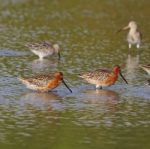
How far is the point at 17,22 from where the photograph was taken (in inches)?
1352

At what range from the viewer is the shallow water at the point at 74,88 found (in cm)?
1541

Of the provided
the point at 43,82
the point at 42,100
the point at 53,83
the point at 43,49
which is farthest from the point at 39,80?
the point at 43,49

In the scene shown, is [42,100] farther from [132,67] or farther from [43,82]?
[132,67]

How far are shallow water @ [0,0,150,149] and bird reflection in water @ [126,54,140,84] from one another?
0.03m

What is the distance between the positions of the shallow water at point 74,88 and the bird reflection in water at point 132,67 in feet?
0.10

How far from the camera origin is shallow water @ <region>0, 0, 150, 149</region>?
15414 millimetres

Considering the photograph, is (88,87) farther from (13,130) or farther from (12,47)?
(12,47)

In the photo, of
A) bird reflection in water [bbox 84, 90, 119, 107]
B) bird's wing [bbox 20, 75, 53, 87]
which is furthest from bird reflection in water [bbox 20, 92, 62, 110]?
bird reflection in water [bbox 84, 90, 119, 107]

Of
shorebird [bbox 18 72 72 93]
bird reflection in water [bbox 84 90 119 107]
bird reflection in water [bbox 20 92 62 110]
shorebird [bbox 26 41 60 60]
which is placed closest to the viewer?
bird reflection in water [bbox 20 92 62 110]

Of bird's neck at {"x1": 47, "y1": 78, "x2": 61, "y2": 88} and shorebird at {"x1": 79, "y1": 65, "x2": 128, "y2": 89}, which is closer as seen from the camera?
bird's neck at {"x1": 47, "y1": 78, "x2": 61, "y2": 88}

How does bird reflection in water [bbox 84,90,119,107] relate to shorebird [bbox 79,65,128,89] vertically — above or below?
below

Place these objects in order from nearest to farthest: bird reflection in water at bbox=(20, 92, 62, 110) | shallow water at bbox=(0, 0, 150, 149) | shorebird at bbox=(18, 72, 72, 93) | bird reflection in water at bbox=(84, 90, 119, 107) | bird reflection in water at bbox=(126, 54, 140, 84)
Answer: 1. shallow water at bbox=(0, 0, 150, 149)
2. bird reflection in water at bbox=(20, 92, 62, 110)
3. bird reflection in water at bbox=(84, 90, 119, 107)
4. shorebird at bbox=(18, 72, 72, 93)
5. bird reflection in water at bbox=(126, 54, 140, 84)

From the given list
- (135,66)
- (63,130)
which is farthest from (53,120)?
(135,66)

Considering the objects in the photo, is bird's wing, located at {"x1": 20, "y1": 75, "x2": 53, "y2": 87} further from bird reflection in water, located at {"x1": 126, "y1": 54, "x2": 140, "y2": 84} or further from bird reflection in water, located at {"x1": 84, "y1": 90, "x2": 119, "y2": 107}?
bird reflection in water, located at {"x1": 126, "y1": 54, "x2": 140, "y2": 84}
